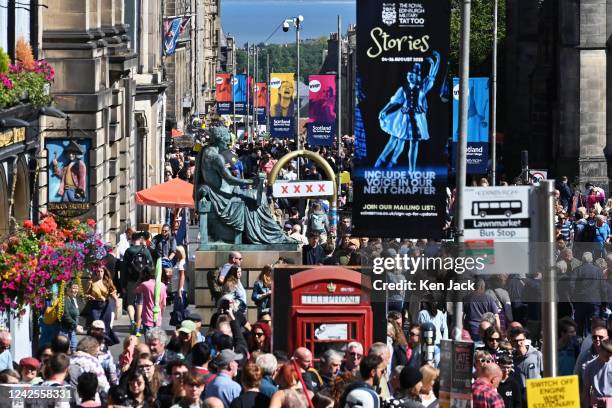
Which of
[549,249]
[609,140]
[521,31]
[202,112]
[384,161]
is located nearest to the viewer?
[549,249]

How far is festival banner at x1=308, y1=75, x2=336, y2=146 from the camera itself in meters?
61.5

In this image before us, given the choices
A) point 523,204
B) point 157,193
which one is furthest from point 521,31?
point 523,204

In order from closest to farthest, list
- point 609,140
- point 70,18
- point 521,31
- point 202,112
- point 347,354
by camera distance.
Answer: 1. point 347,354
2. point 70,18
3. point 609,140
4. point 521,31
5. point 202,112

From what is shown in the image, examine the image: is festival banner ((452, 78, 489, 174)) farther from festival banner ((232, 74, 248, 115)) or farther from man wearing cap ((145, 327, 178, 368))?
festival banner ((232, 74, 248, 115))

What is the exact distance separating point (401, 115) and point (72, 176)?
13.7 m

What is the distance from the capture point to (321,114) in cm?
6209

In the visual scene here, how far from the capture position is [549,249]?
46.1 ft

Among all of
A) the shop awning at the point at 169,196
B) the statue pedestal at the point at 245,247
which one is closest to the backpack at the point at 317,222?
the shop awning at the point at 169,196

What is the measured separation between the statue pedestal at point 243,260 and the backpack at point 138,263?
28.8 inches

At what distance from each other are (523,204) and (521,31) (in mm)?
66300

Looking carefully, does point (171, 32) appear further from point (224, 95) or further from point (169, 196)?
point (224, 95)

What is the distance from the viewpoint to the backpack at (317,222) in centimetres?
3547

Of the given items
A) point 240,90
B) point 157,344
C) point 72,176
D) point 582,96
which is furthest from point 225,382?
point 240,90

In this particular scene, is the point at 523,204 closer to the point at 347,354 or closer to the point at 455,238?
the point at 347,354
